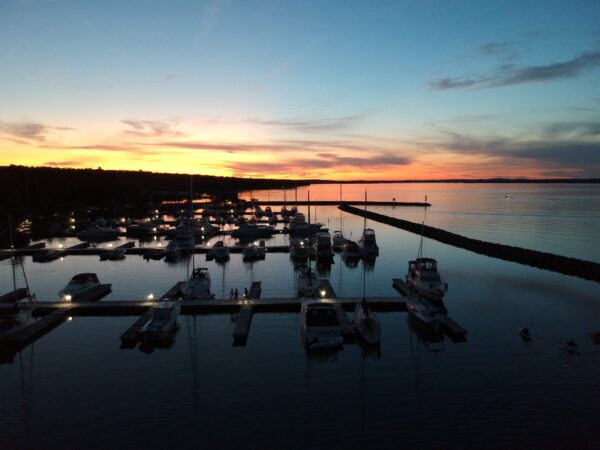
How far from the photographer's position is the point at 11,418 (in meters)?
17.5

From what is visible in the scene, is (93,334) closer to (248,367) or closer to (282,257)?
(248,367)

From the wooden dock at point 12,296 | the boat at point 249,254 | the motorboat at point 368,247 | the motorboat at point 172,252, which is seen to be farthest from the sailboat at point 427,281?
the motorboat at point 172,252

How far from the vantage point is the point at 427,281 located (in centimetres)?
3400

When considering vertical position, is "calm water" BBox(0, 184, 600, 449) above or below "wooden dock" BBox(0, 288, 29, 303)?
below

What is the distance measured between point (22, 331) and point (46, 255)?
3086cm

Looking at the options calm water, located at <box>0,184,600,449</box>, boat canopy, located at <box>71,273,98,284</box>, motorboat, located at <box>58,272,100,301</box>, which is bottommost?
calm water, located at <box>0,184,600,449</box>

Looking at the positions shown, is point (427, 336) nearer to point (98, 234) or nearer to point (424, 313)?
point (424, 313)

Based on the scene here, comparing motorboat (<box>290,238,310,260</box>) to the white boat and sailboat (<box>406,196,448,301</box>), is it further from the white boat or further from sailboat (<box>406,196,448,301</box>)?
the white boat

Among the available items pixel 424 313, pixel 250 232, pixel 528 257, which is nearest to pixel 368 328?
pixel 424 313

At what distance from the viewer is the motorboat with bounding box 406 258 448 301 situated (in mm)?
33219

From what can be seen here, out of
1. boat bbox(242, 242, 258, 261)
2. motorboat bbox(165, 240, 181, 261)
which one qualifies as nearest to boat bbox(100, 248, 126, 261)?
motorboat bbox(165, 240, 181, 261)

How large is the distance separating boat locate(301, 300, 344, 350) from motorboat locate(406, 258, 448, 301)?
12269mm

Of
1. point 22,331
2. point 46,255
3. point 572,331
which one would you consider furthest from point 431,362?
→ point 46,255

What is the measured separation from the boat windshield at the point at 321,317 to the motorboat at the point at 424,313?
6.42 metres
